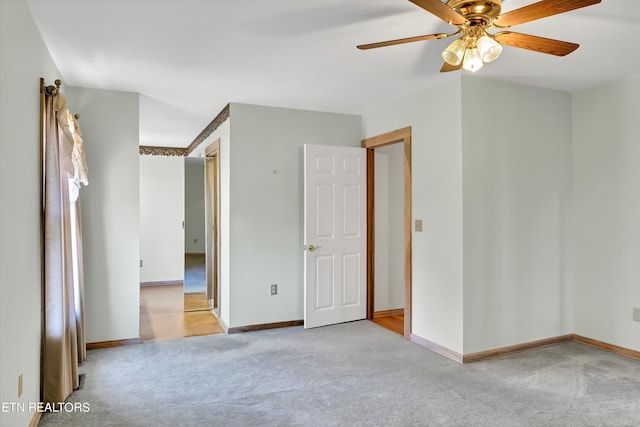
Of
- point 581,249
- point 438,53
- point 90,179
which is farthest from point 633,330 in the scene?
point 90,179

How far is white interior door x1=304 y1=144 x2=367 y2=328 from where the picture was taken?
15.3 ft

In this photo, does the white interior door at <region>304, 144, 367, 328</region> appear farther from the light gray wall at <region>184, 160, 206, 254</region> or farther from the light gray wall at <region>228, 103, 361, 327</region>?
the light gray wall at <region>184, 160, 206, 254</region>

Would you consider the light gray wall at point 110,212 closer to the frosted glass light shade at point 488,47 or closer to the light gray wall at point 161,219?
the light gray wall at point 161,219

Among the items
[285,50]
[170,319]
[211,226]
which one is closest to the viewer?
[285,50]

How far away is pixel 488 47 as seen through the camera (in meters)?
2.07

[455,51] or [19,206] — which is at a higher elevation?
[455,51]

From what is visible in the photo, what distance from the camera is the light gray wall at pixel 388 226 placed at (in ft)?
17.2

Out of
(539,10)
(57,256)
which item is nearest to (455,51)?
(539,10)

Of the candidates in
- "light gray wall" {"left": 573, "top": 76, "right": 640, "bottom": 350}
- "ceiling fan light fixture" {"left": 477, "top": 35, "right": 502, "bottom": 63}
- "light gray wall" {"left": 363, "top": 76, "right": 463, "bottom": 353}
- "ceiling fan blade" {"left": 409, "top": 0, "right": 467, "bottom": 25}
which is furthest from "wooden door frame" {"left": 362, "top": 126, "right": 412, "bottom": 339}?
"ceiling fan blade" {"left": 409, "top": 0, "right": 467, "bottom": 25}

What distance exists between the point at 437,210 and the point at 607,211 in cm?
162

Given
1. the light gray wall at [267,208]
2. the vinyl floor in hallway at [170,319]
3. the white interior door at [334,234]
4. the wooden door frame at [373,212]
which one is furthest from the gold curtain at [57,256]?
the wooden door frame at [373,212]

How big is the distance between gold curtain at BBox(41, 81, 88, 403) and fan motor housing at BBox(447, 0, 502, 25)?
251cm

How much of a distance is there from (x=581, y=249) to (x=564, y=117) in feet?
4.34

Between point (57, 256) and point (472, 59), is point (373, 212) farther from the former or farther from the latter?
point (57, 256)
